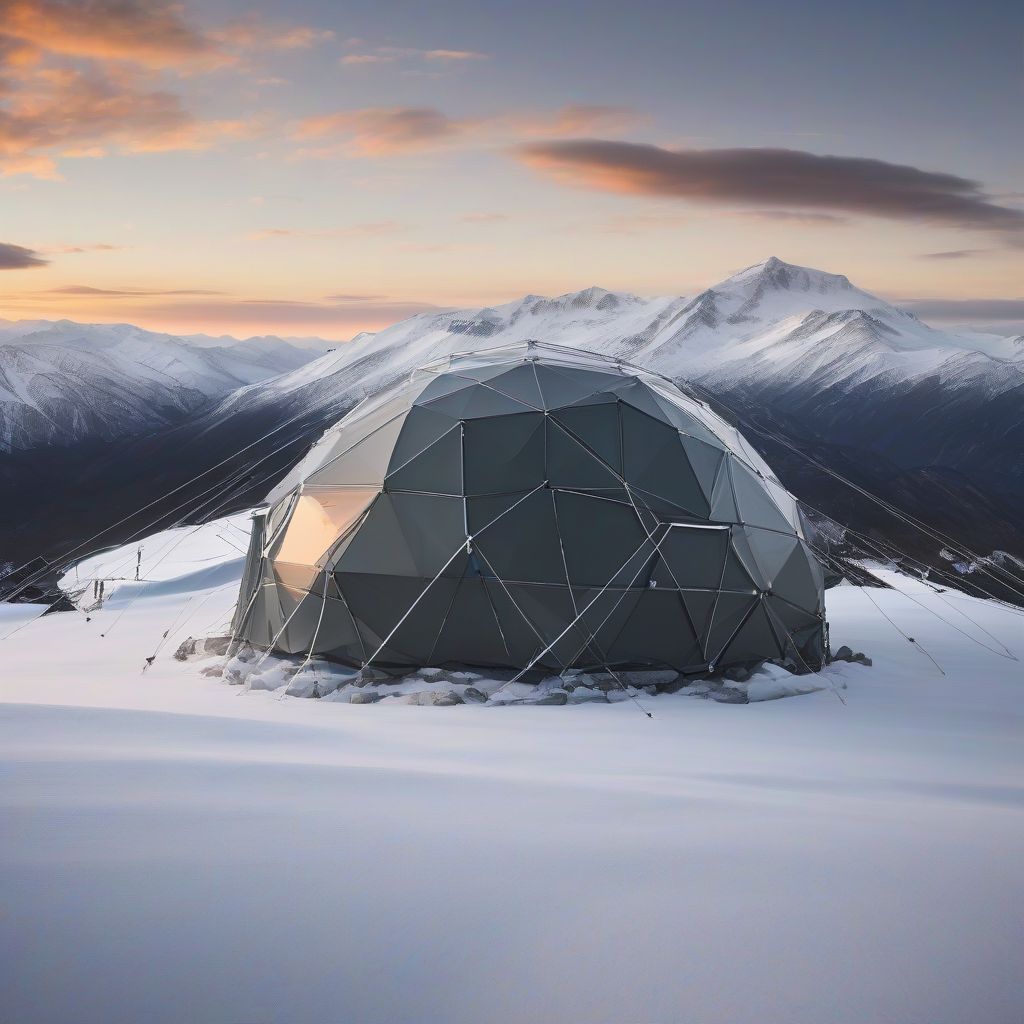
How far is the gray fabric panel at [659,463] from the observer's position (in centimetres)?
1295

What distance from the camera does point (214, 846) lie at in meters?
3.92

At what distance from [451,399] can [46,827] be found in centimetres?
1048

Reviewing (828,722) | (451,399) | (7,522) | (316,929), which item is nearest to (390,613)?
(451,399)

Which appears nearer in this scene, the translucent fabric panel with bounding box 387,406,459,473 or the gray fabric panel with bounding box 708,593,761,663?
the gray fabric panel with bounding box 708,593,761,663

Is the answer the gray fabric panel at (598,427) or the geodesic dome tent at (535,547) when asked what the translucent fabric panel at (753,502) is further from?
the gray fabric panel at (598,427)

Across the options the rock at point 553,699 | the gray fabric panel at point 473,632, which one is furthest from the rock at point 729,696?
the gray fabric panel at point 473,632

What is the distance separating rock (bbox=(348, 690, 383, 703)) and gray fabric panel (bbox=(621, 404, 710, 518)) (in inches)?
180

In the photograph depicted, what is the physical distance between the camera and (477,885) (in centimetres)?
379

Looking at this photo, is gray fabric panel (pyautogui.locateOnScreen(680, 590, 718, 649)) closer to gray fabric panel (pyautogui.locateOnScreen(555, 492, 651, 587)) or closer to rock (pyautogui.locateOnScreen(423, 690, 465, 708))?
gray fabric panel (pyautogui.locateOnScreen(555, 492, 651, 587))

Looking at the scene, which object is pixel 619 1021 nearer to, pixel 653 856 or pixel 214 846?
pixel 653 856

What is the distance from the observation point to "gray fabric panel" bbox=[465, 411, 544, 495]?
12.8 m

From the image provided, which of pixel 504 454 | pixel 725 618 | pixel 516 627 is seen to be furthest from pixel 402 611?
pixel 725 618

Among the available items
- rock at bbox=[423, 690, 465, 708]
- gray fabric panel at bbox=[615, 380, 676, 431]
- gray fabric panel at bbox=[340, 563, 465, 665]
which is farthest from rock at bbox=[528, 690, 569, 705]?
gray fabric panel at bbox=[615, 380, 676, 431]

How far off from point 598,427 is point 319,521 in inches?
167
